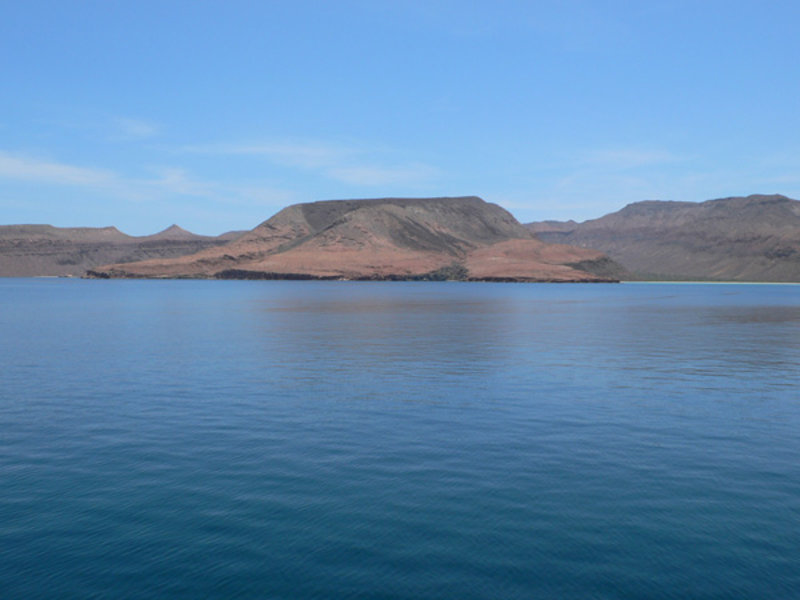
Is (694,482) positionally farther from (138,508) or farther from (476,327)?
(476,327)

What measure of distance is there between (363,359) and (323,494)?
24412mm

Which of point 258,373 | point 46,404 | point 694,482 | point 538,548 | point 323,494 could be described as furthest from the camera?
point 258,373

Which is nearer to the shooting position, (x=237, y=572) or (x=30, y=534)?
(x=237, y=572)

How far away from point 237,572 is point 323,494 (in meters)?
4.09

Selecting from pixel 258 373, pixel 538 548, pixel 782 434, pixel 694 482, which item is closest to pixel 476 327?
pixel 258 373

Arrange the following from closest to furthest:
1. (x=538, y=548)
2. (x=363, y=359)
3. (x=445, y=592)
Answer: (x=445, y=592)
(x=538, y=548)
(x=363, y=359)

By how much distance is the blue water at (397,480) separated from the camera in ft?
38.4

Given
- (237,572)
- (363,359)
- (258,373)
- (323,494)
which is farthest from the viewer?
(363,359)

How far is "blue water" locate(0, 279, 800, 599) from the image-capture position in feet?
38.4

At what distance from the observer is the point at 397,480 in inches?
659

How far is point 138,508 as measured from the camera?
1477 cm

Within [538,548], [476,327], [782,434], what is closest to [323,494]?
[538,548]

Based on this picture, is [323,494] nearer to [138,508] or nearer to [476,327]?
[138,508]

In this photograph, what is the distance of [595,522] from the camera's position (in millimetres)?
13945
